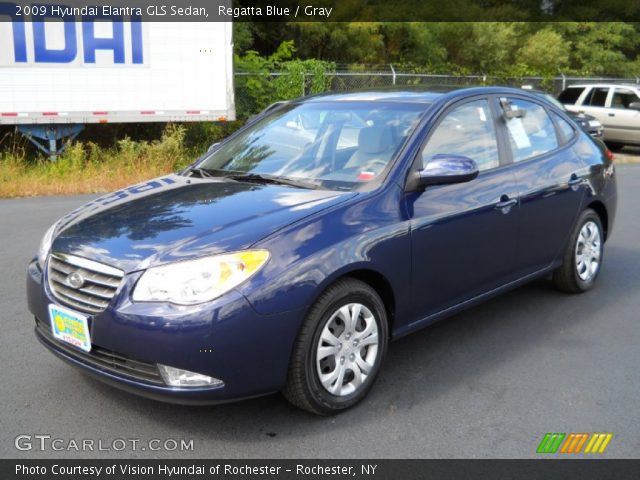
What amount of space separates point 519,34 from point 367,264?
31.3 m

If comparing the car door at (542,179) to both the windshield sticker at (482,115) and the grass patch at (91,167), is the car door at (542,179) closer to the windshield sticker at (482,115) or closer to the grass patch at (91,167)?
the windshield sticker at (482,115)

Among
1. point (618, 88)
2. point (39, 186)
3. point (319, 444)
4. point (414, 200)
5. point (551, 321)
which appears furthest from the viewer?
point (618, 88)

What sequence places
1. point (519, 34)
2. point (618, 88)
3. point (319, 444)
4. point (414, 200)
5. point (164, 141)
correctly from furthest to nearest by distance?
point (519, 34) < point (618, 88) < point (164, 141) < point (414, 200) < point (319, 444)

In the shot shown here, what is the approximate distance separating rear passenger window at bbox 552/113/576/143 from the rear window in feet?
44.0

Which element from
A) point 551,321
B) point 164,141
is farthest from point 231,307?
point 164,141

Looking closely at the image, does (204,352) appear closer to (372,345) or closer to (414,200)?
(372,345)

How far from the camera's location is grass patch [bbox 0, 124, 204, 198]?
35.0ft

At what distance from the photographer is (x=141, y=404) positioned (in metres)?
3.53

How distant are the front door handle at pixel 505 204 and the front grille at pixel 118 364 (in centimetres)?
238

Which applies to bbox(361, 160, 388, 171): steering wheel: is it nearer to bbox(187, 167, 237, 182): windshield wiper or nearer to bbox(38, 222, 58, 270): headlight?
bbox(187, 167, 237, 182): windshield wiper

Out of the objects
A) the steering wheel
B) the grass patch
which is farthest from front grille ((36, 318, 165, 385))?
the grass patch

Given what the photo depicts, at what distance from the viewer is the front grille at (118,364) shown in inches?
121

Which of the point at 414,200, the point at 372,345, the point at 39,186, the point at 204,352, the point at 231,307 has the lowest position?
the point at 39,186

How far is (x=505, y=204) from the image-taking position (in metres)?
4.38
